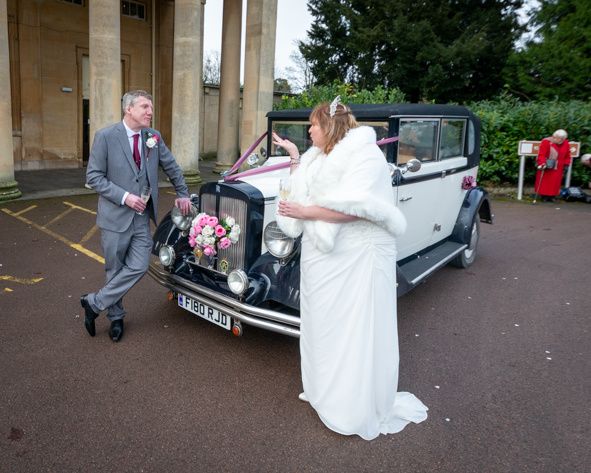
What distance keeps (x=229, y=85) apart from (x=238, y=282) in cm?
1402

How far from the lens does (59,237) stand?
785cm

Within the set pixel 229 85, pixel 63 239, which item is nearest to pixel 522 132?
pixel 229 85

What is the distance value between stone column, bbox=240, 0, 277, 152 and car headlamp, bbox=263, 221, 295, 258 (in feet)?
39.2

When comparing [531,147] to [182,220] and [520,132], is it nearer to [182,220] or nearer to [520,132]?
[520,132]

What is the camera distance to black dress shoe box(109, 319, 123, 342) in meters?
4.32

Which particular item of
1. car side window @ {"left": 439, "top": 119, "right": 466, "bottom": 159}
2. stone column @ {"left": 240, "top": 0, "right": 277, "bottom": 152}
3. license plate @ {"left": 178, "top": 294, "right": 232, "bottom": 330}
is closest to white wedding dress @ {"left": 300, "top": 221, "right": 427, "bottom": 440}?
license plate @ {"left": 178, "top": 294, "right": 232, "bottom": 330}

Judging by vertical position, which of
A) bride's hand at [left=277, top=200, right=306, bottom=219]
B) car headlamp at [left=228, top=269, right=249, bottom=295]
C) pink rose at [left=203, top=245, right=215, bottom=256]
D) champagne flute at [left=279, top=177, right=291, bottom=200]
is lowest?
car headlamp at [left=228, top=269, right=249, bottom=295]

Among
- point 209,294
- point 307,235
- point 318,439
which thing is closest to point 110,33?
point 209,294

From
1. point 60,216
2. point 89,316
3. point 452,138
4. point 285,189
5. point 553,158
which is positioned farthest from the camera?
point 553,158

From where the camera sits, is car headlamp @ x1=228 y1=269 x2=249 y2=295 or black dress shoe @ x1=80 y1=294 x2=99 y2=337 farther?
black dress shoe @ x1=80 y1=294 x2=99 y2=337

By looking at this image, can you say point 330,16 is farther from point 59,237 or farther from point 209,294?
point 209,294

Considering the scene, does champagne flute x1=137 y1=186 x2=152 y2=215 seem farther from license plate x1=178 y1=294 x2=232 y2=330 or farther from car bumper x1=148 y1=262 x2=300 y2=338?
license plate x1=178 y1=294 x2=232 y2=330

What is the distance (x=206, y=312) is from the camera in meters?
4.13

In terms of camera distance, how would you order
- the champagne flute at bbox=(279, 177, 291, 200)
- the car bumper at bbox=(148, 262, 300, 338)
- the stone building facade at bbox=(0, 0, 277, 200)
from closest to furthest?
the champagne flute at bbox=(279, 177, 291, 200) → the car bumper at bbox=(148, 262, 300, 338) → the stone building facade at bbox=(0, 0, 277, 200)
